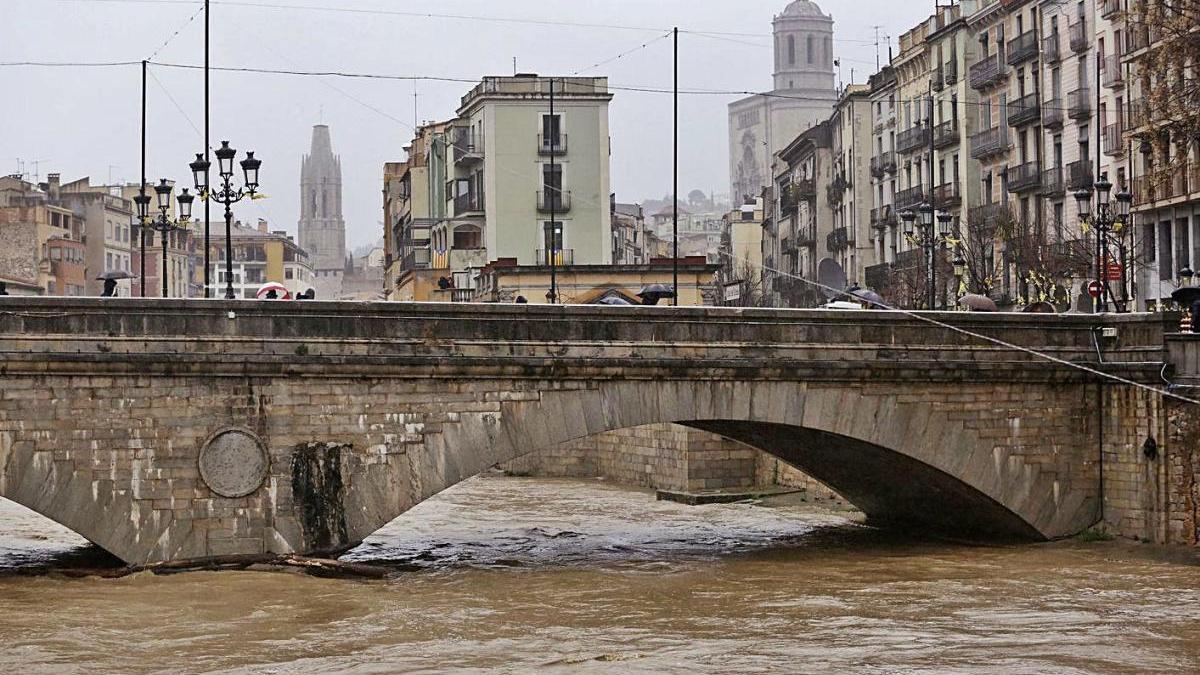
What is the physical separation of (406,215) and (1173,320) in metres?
69.6

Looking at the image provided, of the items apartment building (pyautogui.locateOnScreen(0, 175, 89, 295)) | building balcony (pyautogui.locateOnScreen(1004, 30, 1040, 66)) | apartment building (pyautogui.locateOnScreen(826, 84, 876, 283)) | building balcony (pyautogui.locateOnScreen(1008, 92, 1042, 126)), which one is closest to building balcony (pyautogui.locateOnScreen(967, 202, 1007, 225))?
building balcony (pyautogui.locateOnScreen(1008, 92, 1042, 126))

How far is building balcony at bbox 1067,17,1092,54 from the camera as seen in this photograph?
61469 millimetres

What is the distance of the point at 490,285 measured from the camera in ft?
216

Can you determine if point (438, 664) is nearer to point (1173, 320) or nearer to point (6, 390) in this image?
point (6, 390)

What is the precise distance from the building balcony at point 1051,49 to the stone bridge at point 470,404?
3352 centimetres

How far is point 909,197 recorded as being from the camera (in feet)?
257

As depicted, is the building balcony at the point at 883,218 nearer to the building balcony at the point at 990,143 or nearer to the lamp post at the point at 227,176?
the building balcony at the point at 990,143

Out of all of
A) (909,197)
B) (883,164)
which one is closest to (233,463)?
(909,197)

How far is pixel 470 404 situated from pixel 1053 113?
40.1m

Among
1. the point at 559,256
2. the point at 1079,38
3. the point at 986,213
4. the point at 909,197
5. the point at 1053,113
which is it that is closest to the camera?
the point at 1079,38

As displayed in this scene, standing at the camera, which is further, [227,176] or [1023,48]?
[1023,48]

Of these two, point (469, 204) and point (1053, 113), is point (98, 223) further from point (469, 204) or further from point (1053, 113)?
point (1053, 113)

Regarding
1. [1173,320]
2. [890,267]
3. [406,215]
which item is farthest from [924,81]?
[1173,320]

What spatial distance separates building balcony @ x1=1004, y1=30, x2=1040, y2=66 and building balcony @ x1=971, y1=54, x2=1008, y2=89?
3.30 feet
